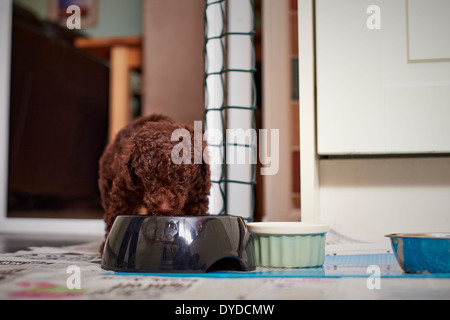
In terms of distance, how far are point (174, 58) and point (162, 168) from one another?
1.22 metres

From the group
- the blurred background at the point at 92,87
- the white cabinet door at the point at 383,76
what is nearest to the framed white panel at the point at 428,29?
the white cabinet door at the point at 383,76

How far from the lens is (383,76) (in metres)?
1.08

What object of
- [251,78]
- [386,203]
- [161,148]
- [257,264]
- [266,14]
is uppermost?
[266,14]

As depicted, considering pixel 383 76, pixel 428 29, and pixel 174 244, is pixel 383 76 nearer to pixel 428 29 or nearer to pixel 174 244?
pixel 428 29

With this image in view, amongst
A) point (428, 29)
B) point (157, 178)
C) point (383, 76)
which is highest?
point (428, 29)

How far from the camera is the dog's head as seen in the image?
0.88m

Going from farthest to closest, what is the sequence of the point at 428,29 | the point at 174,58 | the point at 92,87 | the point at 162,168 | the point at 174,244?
the point at 92,87
the point at 174,58
the point at 428,29
the point at 162,168
the point at 174,244

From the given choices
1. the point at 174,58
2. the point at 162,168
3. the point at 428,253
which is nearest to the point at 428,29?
the point at 428,253

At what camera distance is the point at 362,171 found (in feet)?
3.97

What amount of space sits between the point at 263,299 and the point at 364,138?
2.06 ft

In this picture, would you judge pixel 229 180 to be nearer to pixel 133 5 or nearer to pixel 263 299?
pixel 263 299

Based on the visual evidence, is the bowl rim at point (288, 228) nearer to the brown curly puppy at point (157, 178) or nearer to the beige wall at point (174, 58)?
the brown curly puppy at point (157, 178)
